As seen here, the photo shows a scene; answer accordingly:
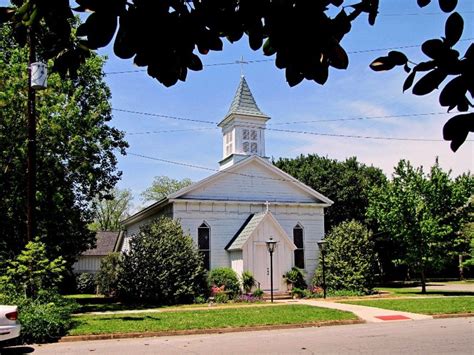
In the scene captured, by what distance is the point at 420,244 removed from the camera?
27.1 meters

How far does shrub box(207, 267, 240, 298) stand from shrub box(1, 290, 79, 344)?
35.8 feet

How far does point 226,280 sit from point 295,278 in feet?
13.0

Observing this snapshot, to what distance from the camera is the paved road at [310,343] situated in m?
11.1

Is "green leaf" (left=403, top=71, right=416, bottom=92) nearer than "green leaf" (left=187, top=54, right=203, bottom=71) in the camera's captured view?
Yes

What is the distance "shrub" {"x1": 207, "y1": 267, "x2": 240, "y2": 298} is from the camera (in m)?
26.0

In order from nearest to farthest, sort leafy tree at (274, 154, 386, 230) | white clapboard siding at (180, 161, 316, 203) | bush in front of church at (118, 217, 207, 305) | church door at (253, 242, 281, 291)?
bush in front of church at (118, 217, 207, 305), church door at (253, 242, 281, 291), white clapboard siding at (180, 161, 316, 203), leafy tree at (274, 154, 386, 230)

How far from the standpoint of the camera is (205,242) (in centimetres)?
2816

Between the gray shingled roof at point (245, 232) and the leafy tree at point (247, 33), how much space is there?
2436 cm

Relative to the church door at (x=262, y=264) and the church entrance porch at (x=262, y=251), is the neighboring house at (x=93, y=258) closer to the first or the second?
the church entrance porch at (x=262, y=251)

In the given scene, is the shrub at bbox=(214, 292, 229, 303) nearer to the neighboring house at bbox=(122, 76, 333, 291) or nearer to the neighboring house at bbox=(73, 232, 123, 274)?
the neighboring house at bbox=(122, 76, 333, 291)

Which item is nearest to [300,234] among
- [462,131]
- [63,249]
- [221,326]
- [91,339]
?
[63,249]

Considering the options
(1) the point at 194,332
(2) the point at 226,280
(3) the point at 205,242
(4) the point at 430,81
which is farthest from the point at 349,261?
(4) the point at 430,81

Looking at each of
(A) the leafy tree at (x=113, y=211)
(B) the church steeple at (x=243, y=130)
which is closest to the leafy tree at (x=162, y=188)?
(A) the leafy tree at (x=113, y=211)

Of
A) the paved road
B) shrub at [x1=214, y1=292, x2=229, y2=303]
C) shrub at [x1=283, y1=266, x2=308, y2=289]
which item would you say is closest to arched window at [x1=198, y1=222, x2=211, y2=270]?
shrub at [x1=214, y1=292, x2=229, y2=303]
